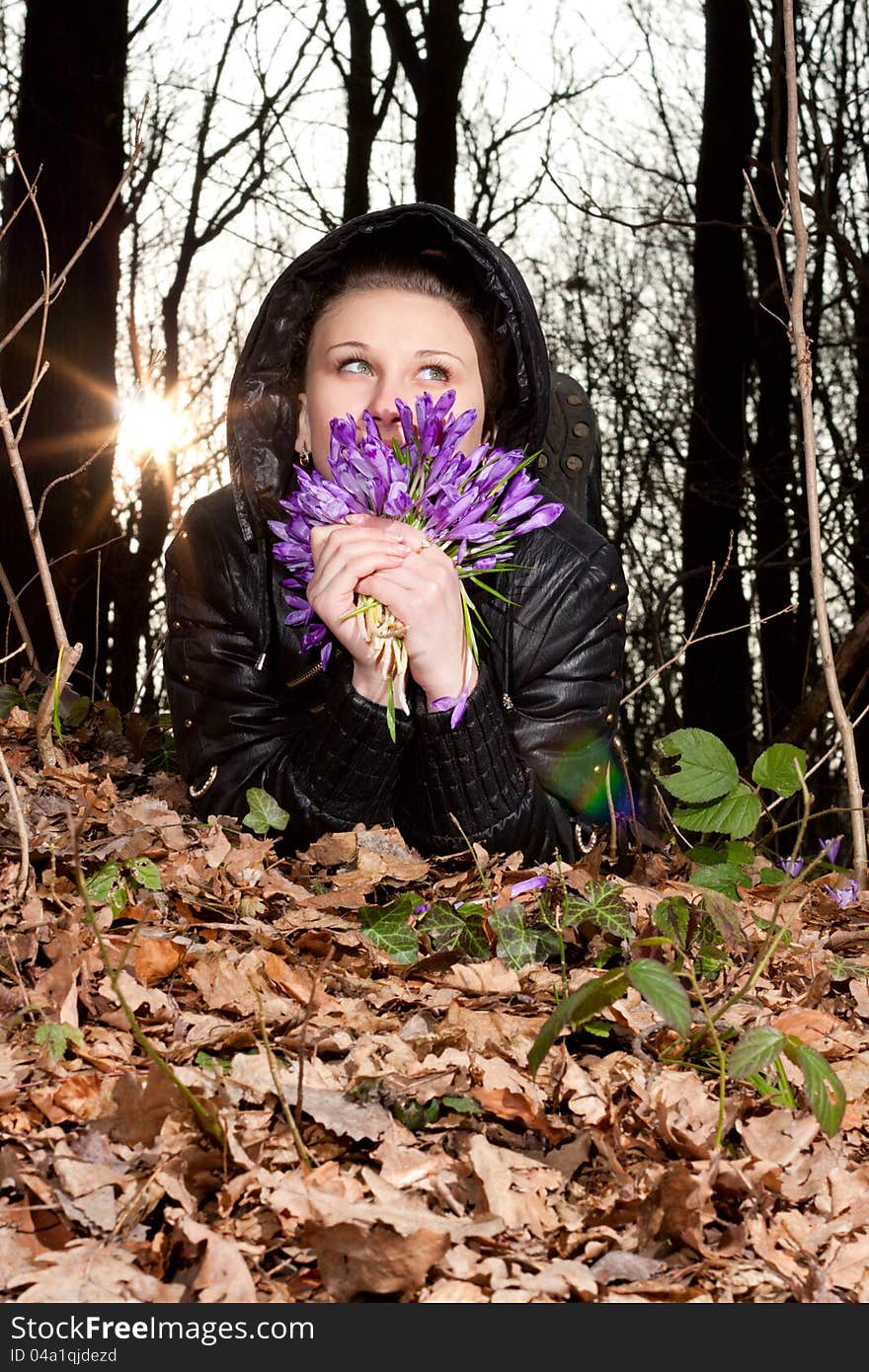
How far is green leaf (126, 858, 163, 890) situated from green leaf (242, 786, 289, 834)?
19.9 inches

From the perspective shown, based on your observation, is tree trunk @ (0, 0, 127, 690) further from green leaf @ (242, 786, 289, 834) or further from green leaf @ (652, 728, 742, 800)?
green leaf @ (652, 728, 742, 800)

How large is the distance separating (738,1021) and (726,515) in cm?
666

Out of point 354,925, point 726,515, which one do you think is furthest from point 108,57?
point 354,925

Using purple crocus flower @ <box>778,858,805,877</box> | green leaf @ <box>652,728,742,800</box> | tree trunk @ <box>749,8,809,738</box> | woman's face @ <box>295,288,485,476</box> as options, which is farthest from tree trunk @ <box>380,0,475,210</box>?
green leaf @ <box>652,728,742,800</box>

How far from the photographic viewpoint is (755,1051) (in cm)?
217

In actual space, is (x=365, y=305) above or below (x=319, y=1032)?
above

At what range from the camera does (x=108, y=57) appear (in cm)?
810

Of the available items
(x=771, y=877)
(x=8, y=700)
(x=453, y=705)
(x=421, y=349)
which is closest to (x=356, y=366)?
(x=421, y=349)

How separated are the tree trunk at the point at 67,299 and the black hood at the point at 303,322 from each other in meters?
3.75

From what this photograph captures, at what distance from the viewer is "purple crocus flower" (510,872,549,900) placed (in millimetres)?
3303

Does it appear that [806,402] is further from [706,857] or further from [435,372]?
[706,857]

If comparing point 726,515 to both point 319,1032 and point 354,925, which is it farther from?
point 319,1032

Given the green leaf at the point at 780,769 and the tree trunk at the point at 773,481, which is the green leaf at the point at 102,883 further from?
the tree trunk at the point at 773,481

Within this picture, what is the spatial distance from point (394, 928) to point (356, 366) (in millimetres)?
1617
